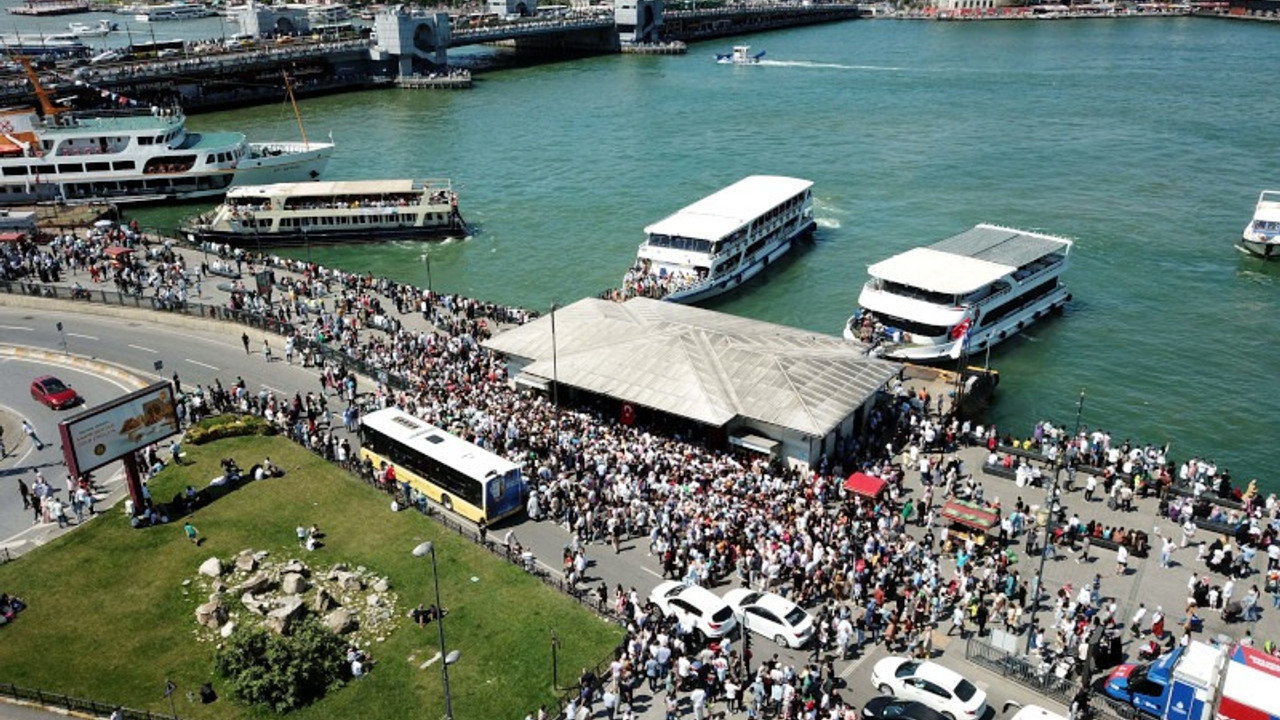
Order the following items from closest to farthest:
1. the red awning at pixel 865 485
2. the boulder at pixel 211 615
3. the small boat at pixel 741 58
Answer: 1. the boulder at pixel 211 615
2. the red awning at pixel 865 485
3. the small boat at pixel 741 58

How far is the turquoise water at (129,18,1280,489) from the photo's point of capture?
181 feet

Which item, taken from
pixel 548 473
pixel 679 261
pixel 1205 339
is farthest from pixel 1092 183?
pixel 548 473

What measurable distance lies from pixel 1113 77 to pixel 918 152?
63.7 m

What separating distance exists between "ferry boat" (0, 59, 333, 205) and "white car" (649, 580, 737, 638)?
71609 millimetres

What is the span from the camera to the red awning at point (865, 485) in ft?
114

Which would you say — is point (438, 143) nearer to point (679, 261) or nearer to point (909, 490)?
point (679, 261)

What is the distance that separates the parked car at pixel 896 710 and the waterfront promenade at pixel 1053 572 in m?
1.20

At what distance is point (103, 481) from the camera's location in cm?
3794

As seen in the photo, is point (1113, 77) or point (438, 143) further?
point (1113, 77)

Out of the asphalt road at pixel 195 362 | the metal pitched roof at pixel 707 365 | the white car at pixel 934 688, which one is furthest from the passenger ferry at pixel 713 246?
the white car at pixel 934 688

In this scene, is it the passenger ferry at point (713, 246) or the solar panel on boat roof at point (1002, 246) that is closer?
the solar panel on boat roof at point (1002, 246)

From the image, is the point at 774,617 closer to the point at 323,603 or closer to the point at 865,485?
the point at 865,485

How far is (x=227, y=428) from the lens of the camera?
40.6 meters

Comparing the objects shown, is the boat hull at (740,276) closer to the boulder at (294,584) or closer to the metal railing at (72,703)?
the boulder at (294,584)
